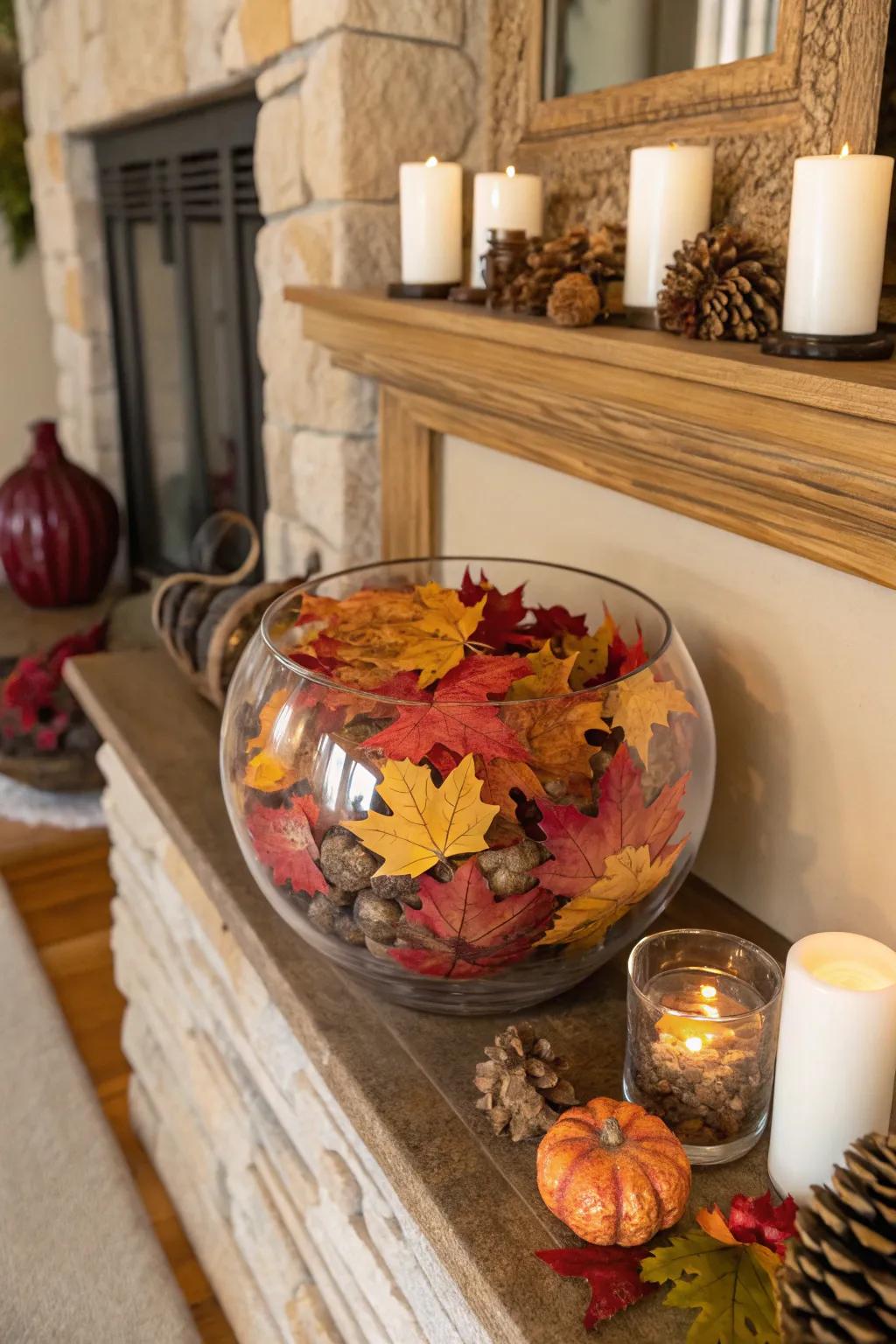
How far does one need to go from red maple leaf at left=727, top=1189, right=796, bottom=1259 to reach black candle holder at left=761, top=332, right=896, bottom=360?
48 cm

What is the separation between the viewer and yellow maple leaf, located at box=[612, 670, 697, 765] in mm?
708

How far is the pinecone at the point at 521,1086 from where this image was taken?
0.67 m

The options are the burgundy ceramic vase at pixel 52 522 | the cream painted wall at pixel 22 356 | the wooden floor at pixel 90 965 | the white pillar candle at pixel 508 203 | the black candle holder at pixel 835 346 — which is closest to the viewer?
the black candle holder at pixel 835 346

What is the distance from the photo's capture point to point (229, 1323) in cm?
124

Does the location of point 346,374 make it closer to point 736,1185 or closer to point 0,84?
point 736,1185

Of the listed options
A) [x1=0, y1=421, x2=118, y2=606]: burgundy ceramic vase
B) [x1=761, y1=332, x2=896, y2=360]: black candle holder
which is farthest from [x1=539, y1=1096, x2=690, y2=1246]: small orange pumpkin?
[x1=0, y1=421, x2=118, y2=606]: burgundy ceramic vase

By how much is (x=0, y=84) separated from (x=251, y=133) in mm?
1469

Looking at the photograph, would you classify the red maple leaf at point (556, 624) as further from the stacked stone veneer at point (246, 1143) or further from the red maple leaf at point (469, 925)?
the stacked stone veneer at point (246, 1143)

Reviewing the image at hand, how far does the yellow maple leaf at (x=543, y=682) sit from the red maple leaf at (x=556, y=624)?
0.12 m

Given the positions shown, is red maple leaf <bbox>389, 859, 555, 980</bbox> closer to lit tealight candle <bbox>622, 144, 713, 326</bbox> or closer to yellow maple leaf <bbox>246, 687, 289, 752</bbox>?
yellow maple leaf <bbox>246, 687, 289, 752</bbox>

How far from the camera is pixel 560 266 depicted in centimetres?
91

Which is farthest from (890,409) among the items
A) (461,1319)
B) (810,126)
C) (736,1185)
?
(461,1319)

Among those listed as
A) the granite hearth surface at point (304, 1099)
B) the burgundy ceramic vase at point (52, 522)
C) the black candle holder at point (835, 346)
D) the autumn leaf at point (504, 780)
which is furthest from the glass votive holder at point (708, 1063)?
the burgundy ceramic vase at point (52, 522)

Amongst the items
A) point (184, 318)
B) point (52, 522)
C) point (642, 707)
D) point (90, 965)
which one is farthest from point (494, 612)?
point (52, 522)
